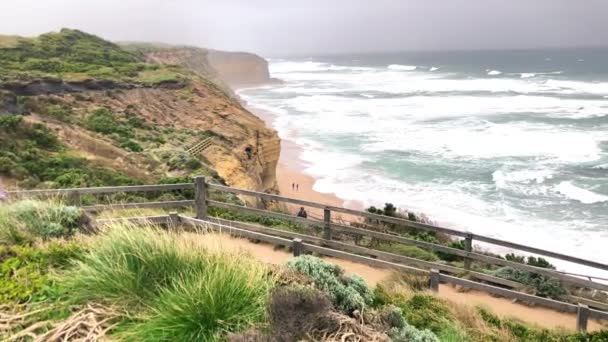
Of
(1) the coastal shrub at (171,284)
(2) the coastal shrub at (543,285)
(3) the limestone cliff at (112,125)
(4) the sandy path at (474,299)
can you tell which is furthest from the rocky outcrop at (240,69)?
(1) the coastal shrub at (171,284)

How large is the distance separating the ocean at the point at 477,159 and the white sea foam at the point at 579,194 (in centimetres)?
5

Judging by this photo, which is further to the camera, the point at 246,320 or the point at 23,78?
the point at 23,78

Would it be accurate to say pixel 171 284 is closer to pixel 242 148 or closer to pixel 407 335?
pixel 407 335

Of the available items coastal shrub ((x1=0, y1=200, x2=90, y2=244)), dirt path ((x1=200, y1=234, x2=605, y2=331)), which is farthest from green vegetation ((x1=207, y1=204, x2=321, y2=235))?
coastal shrub ((x1=0, y1=200, x2=90, y2=244))

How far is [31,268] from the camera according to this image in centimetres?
454

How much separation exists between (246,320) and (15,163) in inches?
501

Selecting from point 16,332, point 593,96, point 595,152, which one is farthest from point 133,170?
point 593,96

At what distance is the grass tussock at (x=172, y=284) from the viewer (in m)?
3.49

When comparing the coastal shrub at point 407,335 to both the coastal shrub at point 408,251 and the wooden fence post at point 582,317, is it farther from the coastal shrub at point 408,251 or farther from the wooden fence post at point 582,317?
the coastal shrub at point 408,251

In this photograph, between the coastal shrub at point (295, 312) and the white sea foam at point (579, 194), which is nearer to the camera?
the coastal shrub at point (295, 312)

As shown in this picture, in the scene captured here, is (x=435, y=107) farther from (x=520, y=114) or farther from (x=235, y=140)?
(x=235, y=140)

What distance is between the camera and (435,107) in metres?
55.7

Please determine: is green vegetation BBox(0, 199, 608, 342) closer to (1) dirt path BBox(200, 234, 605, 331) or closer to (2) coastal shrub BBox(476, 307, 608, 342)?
(2) coastal shrub BBox(476, 307, 608, 342)

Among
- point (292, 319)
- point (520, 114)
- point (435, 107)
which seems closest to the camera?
point (292, 319)
